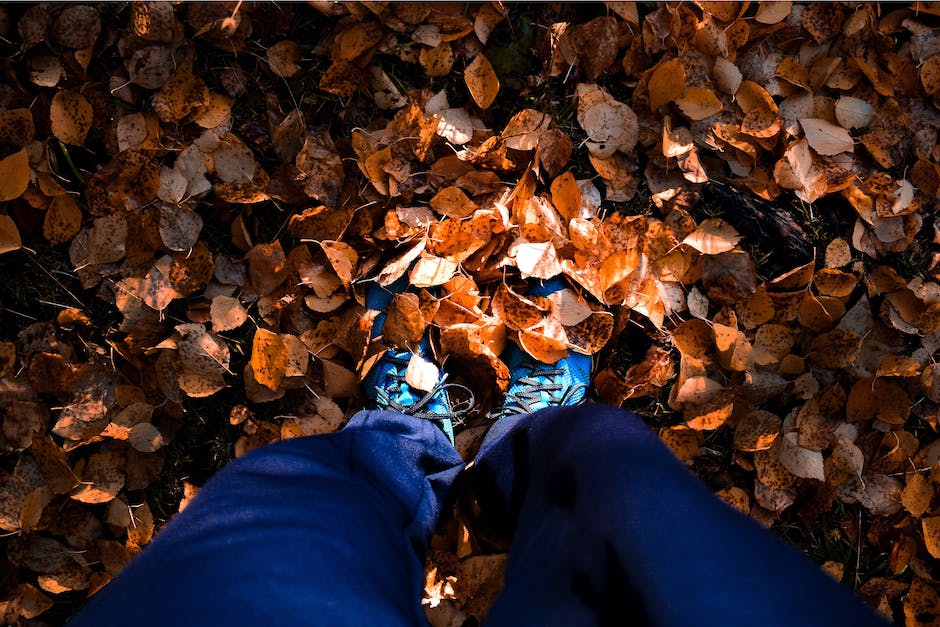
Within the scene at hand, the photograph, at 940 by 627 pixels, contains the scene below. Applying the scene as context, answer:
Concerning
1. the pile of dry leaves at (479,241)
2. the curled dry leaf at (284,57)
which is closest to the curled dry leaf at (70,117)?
the pile of dry leaves at (479,241)

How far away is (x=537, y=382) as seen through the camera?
115 centimetres

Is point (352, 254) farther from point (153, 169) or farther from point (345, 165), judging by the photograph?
point (153, 169)

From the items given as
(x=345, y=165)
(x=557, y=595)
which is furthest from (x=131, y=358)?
(x=557, y=595)

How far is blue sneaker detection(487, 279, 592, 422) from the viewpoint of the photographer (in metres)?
1.14

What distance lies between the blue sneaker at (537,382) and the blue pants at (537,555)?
0.80ft

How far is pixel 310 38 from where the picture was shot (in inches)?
45.0

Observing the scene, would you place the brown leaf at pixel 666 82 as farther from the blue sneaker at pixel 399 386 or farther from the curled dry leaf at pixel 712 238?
the blue sneaker at pixel 399 386

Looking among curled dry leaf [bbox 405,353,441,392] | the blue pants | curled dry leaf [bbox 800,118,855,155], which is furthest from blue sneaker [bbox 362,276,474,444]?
curled dry leaf [bbox 800,118,855,155]

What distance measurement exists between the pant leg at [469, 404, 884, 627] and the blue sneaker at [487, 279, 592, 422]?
12.0 inches

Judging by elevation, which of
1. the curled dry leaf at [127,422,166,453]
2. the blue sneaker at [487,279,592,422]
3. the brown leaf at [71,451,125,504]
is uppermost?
the blue sneaker at [487,279,592,422]

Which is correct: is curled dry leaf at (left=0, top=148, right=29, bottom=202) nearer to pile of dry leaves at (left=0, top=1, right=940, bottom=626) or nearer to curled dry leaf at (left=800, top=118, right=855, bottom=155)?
pile of dry leaves at (left=0, top=1, right=940, bottom=626)

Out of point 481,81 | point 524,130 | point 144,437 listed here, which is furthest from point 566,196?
point 144,437

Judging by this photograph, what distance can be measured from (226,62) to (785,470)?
1.15 meters

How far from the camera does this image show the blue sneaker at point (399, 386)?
1.13 m
